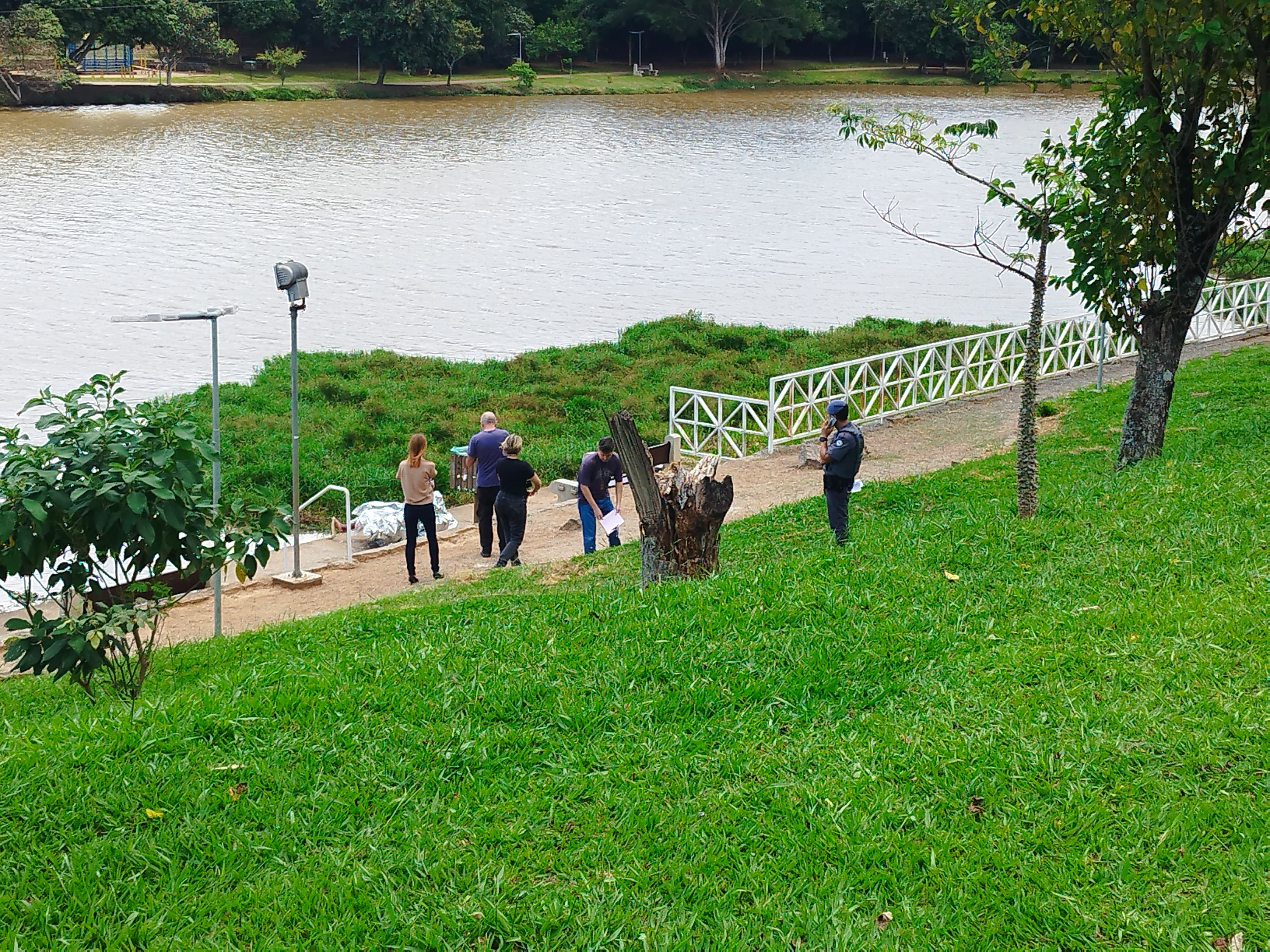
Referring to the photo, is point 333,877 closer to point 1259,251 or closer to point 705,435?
point 705,435

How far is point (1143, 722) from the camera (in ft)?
17.3

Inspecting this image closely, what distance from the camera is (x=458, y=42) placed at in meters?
68.8

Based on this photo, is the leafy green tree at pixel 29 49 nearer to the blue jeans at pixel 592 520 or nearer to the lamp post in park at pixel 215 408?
the lamp post in park at pixel 215 408

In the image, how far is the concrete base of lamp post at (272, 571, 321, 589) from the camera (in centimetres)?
1248

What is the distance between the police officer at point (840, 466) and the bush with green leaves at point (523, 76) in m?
64.8

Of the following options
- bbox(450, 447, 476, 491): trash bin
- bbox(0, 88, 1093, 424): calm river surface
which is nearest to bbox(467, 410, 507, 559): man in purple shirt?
bbox(450, 447, 476, 491): trash bin

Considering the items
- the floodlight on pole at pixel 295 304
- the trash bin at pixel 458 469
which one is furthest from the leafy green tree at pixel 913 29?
the floodlight on pole at pixel 295 304

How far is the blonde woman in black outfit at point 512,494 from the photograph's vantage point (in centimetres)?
1152

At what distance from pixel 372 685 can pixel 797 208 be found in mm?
42573

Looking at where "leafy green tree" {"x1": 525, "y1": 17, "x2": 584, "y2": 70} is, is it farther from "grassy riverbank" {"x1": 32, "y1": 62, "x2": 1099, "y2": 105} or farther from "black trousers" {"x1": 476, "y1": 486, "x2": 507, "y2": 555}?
"black trousers" {"x1": 476, "y1": 486, "x2": 507, "y2": 555}

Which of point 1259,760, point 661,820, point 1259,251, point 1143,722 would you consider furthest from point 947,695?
point 1259,251

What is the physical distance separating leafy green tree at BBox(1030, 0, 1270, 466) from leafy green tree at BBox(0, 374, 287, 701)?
8.16 metres

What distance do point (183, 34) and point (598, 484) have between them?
2447 inches

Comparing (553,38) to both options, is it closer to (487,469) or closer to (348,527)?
(348,527)
